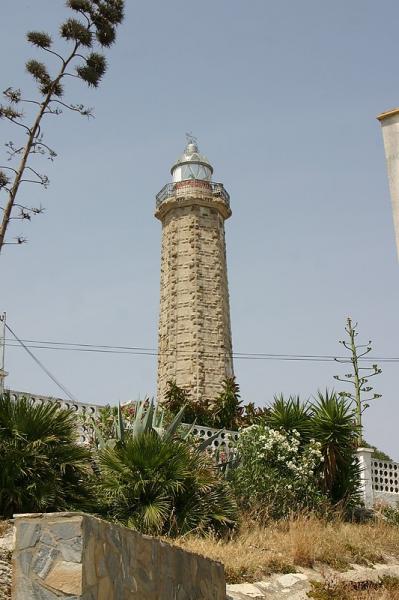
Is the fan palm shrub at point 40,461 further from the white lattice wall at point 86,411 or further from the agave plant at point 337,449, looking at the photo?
the agave plant at point 337,449

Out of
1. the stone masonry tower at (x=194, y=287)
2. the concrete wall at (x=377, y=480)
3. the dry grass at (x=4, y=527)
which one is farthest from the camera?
the stone masonry tower at (x=194, y=287)

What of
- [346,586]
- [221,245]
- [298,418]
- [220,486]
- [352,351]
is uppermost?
[221,245]

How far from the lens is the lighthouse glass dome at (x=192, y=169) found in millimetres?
39062

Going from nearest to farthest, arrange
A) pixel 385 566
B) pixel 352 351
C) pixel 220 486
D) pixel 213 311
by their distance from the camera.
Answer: pixel 385 566 → pixel 220 486 → pixel 352 351 → pixel 213 311

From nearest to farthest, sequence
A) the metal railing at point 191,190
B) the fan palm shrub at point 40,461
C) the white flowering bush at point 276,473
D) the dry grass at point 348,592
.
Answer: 1. the dry grass at point 348,592
2. the fan palm shrub at point 40,461
3. the white flowering bush at point 276,473
4. the metal railing at point 191,190

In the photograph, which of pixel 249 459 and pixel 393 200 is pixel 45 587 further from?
pixel 249 459

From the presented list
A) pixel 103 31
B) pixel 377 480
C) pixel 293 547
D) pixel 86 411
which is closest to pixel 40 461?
pixel 293 547

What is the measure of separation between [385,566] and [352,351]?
16000mm

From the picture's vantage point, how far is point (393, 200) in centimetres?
942

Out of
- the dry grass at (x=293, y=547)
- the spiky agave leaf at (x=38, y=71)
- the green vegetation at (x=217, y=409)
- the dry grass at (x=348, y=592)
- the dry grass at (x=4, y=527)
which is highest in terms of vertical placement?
the spiky agave leaf at (x=38, y=71)

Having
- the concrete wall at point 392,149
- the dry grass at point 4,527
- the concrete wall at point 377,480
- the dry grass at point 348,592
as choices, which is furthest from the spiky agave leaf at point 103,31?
the dry grass at point 348,592

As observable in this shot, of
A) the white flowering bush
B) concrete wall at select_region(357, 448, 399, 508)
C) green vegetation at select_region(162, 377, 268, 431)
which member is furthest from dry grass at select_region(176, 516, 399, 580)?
green vegetation at select_region(162, 377, 268, 431)

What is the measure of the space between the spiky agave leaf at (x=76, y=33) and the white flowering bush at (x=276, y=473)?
30.7ft

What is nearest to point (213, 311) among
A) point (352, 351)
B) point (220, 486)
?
point (352, 351)
